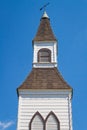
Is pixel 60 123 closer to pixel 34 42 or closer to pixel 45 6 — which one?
pixel 34 42

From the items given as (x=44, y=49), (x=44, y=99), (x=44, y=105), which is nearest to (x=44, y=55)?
(x=44, y=49)

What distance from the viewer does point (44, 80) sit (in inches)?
1387

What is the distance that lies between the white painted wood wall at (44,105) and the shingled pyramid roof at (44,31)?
602cm

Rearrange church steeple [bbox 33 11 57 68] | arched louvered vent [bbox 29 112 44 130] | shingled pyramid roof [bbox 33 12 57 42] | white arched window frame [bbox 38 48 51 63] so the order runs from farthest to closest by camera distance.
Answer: shingled pyramid roof [bbox 33 12 57 42]
white arched window frame [bbox 38 48 51 63]
church steeple [bbox 33 11 57 68]
arched louvered vent [bbox 29 112 44 130]

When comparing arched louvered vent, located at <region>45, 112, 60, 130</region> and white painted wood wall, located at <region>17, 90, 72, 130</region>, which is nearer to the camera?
arched louvered vent, located at <region>45, 112, 60, 130</region>

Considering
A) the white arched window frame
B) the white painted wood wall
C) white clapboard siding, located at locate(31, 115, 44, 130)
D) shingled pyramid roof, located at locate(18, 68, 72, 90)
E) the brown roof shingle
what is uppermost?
the brown roof shingle

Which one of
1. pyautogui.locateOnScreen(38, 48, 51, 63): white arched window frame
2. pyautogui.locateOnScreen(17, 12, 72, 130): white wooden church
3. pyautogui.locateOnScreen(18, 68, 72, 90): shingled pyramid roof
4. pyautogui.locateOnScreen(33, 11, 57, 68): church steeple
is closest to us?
pyautogui.locateOnScreen(17, 12, 72, 130): white wooden church

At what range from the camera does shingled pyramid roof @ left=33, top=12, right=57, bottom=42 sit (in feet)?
127

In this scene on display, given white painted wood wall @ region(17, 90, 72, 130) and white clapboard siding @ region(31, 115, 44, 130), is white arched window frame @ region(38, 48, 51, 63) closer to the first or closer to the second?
white painted wood wall @ region(17, 90, 72, 130)

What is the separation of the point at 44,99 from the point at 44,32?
7704 mm

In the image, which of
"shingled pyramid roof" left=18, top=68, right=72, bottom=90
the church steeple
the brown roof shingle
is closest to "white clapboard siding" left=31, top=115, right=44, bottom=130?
"shingled pyramid roof" left=18, top=68, right=72, bottom=90

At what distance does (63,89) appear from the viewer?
112 ft

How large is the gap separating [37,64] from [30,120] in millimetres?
5802

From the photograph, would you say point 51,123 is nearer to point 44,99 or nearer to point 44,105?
point 44,105
